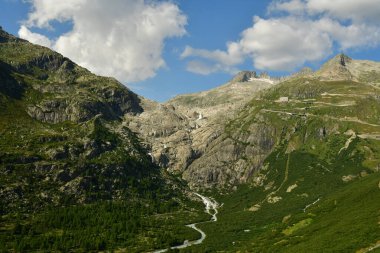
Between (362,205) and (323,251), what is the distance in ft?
230

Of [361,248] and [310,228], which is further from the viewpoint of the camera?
[310,228]

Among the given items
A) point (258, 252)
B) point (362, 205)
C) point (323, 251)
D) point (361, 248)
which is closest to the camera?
point (361, 248)

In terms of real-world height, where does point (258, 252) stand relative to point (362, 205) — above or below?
below

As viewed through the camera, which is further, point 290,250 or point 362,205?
point 362,205

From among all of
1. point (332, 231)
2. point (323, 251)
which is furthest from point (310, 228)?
point (323, 251)

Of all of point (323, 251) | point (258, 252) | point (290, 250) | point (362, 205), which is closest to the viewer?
point (323, 251)

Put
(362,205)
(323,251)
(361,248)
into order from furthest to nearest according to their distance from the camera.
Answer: (362,205), (323,251), (361,248)

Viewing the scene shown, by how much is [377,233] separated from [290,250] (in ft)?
111

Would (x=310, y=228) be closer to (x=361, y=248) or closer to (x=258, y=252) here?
(x=258, y=252)

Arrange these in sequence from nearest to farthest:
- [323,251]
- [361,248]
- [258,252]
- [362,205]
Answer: [361,248]
[323,251]
[258,252]
[362,205]

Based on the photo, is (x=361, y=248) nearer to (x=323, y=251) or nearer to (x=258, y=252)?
(x=323, y=251)

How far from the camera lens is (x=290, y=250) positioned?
511ft

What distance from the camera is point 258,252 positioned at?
178 m

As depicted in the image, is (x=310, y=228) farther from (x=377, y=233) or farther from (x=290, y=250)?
(x=377, y=233)
